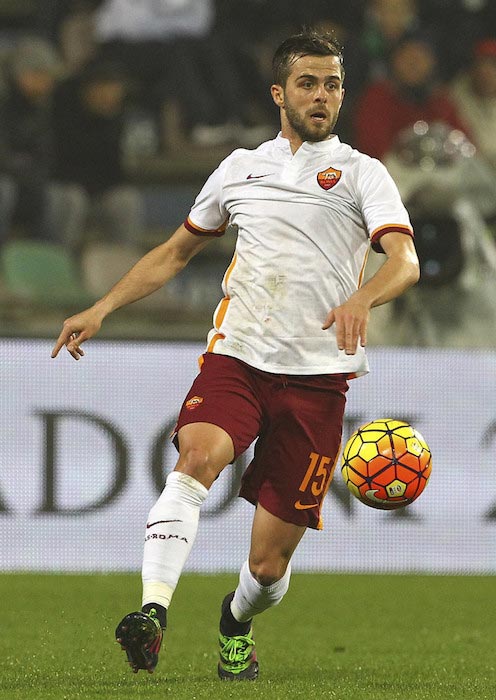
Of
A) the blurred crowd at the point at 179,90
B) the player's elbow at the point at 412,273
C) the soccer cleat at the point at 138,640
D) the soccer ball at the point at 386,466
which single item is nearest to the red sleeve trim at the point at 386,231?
the player's elbow at the point at 412,273

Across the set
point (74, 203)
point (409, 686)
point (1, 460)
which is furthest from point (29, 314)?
point (409, 686)

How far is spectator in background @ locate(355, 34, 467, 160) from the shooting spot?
11.0 meters

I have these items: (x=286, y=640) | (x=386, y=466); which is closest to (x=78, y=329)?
(x=386, y=466)

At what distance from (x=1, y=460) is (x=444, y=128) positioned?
460cm

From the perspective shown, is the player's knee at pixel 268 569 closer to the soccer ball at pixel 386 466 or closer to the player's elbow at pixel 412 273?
the soccer ball at pixel 386 466

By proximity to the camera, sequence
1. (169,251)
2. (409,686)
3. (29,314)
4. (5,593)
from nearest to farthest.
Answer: (409,686), (169,251), (5,593), (29,314)

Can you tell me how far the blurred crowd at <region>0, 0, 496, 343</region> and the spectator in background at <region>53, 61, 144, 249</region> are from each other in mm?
11

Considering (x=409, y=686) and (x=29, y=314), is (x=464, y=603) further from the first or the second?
(x=29, y=314)

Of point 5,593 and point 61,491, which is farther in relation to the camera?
point 61,491

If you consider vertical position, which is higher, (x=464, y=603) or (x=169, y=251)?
(x=169, y=251)

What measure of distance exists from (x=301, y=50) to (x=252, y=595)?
190 cm

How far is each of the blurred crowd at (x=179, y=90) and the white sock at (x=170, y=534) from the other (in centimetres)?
666

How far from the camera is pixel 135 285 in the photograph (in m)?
4.76

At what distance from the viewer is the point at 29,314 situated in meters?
10.2
